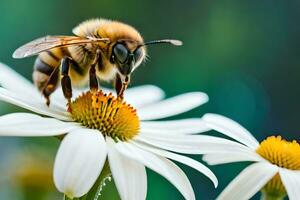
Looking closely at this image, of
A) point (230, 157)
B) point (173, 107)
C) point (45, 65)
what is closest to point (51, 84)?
point (45, 65)

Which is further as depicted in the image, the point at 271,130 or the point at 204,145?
Result: the point at 271,130

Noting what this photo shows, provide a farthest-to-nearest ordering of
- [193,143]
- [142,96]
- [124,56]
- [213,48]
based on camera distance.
A: [213,48] < [142,96] < [124,56] < [193,143]

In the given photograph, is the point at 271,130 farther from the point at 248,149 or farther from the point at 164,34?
the point at 248,149

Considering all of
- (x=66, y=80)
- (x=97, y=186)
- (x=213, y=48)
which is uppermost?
(x=213, y=48)

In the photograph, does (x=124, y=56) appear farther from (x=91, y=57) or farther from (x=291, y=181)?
(x=291, y=181)

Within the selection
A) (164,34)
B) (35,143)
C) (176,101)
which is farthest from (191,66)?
(176,101)

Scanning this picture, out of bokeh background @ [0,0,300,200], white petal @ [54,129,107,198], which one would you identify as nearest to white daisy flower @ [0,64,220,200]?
white petal @ [54,129,107,198]

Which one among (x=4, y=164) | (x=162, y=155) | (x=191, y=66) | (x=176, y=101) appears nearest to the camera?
(x=162, y=155)

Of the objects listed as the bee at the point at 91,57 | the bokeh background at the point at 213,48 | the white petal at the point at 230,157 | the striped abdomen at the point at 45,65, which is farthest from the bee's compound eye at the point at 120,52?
the bokeh background at the point at 213,48
